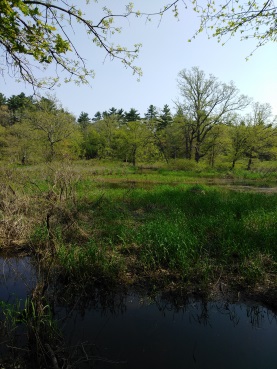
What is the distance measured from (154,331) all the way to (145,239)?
2903 millimetres

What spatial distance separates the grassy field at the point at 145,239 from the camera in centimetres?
572

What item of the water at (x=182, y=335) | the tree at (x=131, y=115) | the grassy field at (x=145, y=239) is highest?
the tree at (x=131, y=115)

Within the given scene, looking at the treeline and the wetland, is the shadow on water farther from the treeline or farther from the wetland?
the treeline

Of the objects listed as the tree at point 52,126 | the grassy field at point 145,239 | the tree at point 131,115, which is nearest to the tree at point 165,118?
the tree at point 131,115

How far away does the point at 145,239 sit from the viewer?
707cm

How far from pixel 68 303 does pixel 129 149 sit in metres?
34.9

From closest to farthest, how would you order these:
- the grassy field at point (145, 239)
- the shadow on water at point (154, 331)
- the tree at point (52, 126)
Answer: the shadow on water at point (154, 331) → the grassy field at point (145, 239) → the tree at point (52, 126)

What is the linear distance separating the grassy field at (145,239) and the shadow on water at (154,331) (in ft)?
1.63

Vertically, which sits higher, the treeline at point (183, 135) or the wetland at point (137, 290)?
the treeline at point (183, 135)

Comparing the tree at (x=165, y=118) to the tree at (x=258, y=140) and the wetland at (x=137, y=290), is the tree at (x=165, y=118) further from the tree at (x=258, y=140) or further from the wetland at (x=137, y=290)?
the wetland at (x=137, y=290)

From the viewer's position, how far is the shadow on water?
3.69m

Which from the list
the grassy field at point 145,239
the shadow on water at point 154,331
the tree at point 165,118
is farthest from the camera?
the tree at point 165,118

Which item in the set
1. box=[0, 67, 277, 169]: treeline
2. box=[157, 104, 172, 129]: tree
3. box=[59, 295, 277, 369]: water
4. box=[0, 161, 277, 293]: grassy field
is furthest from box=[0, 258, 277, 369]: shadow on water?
box=[157, 104, 172, 129]: tree

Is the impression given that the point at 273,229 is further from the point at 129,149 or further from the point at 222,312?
the point at 129,149
